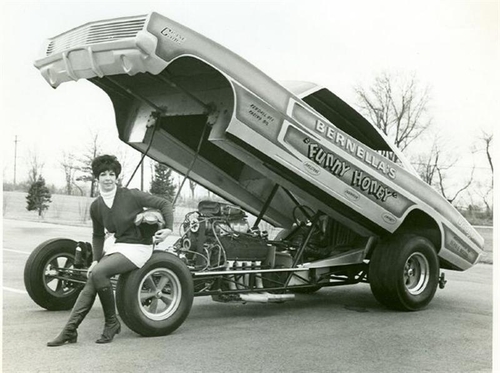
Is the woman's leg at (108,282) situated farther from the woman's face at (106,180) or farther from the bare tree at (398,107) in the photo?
the bare tree at (398,107)

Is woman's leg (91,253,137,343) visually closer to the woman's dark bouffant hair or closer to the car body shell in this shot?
the woman's dark bouffant hair

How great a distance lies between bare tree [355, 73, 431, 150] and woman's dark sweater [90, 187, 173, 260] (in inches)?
173

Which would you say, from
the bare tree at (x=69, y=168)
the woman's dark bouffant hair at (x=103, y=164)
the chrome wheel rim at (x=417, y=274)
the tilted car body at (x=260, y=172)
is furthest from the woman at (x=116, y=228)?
the bare tree at (x=69, y=168)

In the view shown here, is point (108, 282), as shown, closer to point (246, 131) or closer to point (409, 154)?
point (246, 131)

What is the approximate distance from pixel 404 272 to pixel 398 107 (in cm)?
629

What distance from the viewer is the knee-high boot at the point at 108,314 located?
5.48 metres

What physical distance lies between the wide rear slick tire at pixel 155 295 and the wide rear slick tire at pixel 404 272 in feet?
8.99

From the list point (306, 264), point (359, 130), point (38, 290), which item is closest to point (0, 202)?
point (38, 290)

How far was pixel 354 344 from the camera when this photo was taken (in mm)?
5926

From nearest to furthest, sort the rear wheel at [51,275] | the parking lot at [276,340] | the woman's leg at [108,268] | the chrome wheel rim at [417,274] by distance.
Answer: the parking lot at [276,340]
the woman's leg at [108,268]
the rear wheel at [51,275]
the chrome wheel rim at [417,274]

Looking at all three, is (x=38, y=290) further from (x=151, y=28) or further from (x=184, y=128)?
(x=151, y=28)

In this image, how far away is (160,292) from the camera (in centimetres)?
594

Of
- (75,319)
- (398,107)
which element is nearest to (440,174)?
(398,107)

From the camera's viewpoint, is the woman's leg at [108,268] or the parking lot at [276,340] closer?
the parking lot at [276,340]
